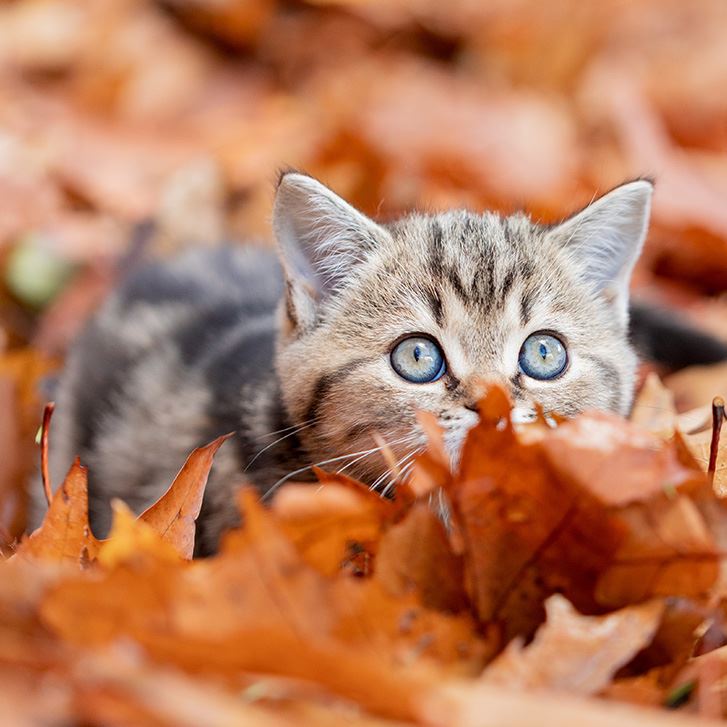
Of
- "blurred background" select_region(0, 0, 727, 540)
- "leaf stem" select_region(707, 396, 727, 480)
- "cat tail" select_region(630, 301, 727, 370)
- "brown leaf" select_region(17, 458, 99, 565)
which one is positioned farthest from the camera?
"blurred background" select_region(0, 0, 727, 540)

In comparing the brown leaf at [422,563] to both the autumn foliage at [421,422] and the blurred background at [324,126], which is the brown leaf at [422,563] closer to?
the autumn foliage at [421,422]

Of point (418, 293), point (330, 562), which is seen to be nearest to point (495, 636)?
point (330, 562)

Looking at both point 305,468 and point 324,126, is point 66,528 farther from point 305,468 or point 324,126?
point 324,126

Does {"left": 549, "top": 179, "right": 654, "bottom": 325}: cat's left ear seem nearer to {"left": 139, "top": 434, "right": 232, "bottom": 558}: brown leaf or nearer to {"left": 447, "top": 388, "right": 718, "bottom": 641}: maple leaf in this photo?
{"left": 447, "top": 388, "right": 718, "bottom": 641}: maple leaf

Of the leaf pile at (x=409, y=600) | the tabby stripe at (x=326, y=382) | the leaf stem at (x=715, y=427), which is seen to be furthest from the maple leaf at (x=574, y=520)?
the tabby stripe at (x=326, y=382)

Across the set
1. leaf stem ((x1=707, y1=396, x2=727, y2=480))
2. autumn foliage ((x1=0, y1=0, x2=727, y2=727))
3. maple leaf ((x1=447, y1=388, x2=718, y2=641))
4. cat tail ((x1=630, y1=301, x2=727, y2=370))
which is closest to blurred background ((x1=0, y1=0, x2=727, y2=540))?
autumn foliage ((x1=0, y1=0, x2=727, y2=727))

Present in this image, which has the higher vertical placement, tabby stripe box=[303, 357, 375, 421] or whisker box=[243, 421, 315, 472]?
tabby stripe box=[303, 357, 375, 421]

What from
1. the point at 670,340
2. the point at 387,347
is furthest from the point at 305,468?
the point at 670,340
